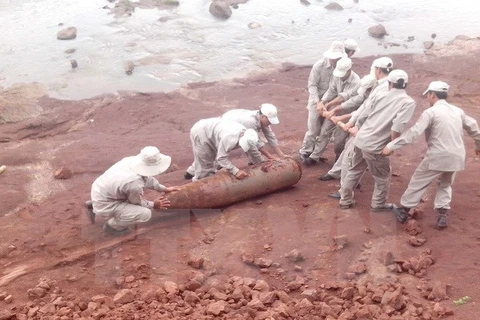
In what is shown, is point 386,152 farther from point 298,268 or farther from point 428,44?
point 428,44

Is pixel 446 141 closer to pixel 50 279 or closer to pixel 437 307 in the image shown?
pixel 437 307

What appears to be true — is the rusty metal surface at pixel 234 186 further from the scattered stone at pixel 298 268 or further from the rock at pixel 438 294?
the rock at pixel 438 294

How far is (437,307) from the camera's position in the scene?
4.71m

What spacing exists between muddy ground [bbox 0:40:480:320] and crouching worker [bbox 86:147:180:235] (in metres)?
0.28

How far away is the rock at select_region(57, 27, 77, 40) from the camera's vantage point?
637 inches

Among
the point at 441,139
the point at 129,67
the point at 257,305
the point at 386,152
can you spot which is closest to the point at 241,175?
the point at 386,152

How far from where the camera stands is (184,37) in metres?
16.3

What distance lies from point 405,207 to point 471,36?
1217 cm

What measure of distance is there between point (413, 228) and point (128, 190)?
3.43m

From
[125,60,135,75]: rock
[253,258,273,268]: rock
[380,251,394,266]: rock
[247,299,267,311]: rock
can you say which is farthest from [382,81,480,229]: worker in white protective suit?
[125,60,135,75]: rock

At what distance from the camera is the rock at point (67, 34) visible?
637 inches

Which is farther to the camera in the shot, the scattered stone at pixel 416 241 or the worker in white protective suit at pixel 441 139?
the scattered stone at pixel 416 241

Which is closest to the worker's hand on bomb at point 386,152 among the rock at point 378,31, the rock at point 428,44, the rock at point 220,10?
the rock at point 428,44

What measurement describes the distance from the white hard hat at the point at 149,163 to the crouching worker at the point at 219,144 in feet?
3.02
